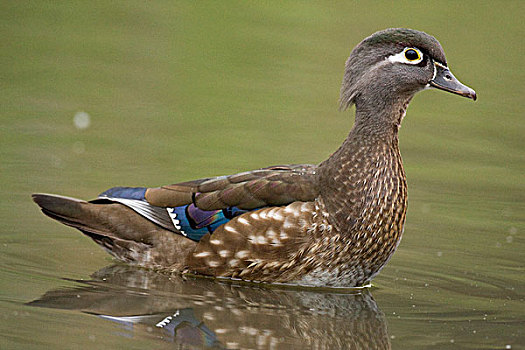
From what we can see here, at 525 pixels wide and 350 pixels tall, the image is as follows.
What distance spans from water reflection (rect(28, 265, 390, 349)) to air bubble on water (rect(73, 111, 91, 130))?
380 cm

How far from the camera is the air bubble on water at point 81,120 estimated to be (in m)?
11.1

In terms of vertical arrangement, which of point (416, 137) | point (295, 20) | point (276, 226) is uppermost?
point (295, 20)

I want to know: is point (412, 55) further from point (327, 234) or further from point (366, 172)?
point (327, 234)

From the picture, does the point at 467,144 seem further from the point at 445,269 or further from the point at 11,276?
the point at 11,276

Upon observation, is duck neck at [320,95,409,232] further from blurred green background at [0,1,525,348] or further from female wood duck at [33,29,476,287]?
blurred green background at [0,1,525,348]

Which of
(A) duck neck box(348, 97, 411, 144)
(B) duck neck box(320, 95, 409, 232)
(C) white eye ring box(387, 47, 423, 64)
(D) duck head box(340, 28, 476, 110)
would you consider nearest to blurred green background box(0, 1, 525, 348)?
(B) duck neck box(320, 95, 409, 232)

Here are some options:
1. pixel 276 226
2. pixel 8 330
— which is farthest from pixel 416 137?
pixel 8 330

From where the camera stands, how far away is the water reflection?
20.4ft

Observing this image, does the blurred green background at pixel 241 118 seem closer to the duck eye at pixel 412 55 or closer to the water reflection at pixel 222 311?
the water reflection at pixel 222 311

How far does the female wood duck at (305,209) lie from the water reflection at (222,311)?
0.66 feet

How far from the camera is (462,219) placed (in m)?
9.05

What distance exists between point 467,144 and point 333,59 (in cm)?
391

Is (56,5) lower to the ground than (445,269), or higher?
higher

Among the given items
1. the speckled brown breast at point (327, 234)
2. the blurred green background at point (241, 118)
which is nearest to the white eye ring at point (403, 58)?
the speckled brown breast at point (327, 234)
